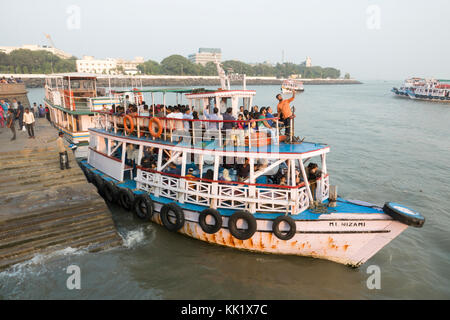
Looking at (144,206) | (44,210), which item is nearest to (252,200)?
(144,206)

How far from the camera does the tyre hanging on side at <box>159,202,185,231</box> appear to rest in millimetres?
8828

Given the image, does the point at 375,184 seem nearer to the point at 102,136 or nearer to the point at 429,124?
the point at 102,136

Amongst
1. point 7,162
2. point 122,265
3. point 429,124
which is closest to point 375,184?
point 122,265

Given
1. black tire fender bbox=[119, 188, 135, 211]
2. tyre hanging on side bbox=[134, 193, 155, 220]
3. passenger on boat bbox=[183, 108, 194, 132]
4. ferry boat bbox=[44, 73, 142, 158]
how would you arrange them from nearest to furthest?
passenger on boat bbox=[183, 108, 194, 132]
tyre hanging on side bbox=[134, 193, 155, 220]
black tire fender bbox=[119, 188, 135, 211]
ferry boat bbox=[44, 73, 142, 158]

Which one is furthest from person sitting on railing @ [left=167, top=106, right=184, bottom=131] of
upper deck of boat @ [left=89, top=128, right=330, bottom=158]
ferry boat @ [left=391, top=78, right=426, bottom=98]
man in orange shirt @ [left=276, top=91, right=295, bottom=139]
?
ferry boat @ [left=391, top=78, right=426, bottom=98]

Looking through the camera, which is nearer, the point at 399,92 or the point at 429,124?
the point at 429,124

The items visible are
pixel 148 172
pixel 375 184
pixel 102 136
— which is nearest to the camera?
pixel 148 172

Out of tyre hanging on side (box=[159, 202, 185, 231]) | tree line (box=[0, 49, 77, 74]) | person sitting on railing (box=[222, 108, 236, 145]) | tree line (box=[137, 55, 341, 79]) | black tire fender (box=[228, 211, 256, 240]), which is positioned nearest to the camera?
black tire fender (box=[228, 211, 256, 240])

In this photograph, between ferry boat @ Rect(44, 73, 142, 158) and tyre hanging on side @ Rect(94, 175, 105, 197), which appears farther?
ferry boat @ Rect(44, 73, 142, 158)

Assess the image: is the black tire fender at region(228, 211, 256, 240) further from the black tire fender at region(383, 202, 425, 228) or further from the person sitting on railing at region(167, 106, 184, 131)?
the person sitting on railing at region(167, 106, 184, 131)

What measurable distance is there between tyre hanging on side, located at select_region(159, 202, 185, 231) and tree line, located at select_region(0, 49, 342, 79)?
175 ft

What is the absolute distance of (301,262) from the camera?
832 cm

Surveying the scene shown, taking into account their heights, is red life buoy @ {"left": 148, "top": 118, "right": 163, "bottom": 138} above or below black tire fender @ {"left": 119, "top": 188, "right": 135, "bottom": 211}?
above

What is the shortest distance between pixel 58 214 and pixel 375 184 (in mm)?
15257
